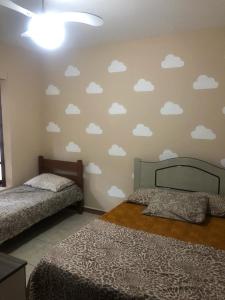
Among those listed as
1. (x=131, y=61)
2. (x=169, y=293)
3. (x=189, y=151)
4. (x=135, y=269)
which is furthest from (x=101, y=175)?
(x=169, y=293)

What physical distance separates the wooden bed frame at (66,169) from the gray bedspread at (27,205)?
5.2 inches

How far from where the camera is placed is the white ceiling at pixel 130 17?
2100 millimetres

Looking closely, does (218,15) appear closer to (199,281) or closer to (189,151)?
(189,151)

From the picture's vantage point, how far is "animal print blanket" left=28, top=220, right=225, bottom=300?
1.48 metres

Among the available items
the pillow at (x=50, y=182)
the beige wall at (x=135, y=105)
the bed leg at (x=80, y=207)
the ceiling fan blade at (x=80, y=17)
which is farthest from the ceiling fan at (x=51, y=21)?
the bed leg at (x=80, y=207)

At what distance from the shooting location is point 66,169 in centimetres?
374

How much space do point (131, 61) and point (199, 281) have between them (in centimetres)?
247

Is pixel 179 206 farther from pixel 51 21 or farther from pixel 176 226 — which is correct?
pixel 51 21

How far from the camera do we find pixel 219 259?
1.77 m

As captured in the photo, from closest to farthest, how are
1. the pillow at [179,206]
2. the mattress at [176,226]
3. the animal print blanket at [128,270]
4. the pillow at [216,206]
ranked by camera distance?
the animal print blanket at [128,270] → the mattress at [176,226] → the pillow at [179,206] → the pillow at [216,206]

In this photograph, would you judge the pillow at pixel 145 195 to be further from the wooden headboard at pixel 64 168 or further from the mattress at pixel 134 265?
the wooden headboard at pixel 64 168

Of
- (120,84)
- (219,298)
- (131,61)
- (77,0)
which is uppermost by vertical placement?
(77,0)

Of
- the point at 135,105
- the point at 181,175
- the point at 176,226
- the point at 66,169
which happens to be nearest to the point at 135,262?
the point at 176,226

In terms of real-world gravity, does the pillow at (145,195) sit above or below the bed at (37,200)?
above
